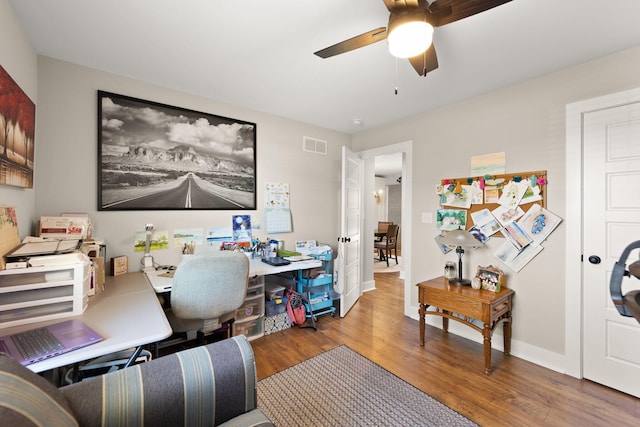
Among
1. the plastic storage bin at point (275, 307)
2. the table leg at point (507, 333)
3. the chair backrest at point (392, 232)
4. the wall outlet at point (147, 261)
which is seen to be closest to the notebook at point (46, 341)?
the wall outlet at point (147, 261)

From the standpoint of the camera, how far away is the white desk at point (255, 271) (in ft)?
6.44

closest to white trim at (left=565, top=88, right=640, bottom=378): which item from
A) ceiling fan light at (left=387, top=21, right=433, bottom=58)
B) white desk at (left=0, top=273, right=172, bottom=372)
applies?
ceiling fan light at (left=387, top=21, right=433, bottom=58)

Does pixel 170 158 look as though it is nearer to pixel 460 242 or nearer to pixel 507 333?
pixel 460 242

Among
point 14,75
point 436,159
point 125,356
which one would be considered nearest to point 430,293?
point 436,159

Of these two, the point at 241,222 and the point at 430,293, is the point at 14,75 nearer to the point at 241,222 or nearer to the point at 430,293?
the point at 241,222

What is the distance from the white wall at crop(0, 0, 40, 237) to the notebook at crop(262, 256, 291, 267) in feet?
5.84

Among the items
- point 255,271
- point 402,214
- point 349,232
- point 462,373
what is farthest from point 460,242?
point 255,271

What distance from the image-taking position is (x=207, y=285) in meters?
1.84

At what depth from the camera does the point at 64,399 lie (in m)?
0.79

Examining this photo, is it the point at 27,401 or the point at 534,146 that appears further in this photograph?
the point at 534,146

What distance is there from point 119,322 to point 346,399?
1482 millimetres

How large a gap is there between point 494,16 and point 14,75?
285cm

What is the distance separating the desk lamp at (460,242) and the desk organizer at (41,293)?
8.82ft

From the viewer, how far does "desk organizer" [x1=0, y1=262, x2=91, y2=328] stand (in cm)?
125
